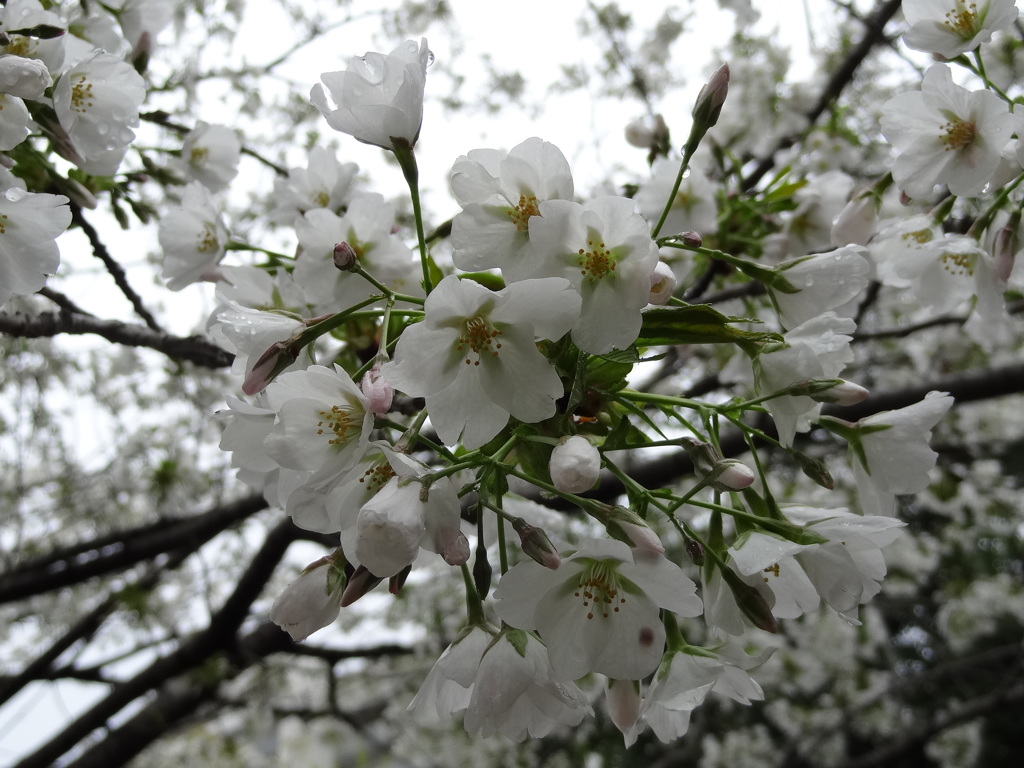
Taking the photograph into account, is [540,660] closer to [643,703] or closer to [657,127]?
[643,703]

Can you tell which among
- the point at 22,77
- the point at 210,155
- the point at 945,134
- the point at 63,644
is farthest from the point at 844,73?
the point at 63,644

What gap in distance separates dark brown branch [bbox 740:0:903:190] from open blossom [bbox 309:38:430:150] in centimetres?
222

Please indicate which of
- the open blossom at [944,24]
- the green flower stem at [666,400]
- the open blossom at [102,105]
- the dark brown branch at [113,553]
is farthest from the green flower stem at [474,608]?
the dark brown branch at [113,553]

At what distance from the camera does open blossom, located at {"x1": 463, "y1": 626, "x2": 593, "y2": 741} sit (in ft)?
3.05

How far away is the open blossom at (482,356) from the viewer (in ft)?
2.87

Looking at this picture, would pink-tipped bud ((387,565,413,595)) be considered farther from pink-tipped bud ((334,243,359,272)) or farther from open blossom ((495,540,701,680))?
pink-tipped bud ((334,243,359,272))

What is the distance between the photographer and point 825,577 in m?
0.94

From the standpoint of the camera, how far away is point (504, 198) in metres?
1.03

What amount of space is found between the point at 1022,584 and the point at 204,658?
25.1ft

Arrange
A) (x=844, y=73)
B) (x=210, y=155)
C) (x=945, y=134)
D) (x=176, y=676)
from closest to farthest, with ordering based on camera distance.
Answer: (x=945, y=134) < (x=210, y=155) < (x=176, y=676) < (x=844, y=73)

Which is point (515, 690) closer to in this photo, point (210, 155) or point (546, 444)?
point (546, 444)

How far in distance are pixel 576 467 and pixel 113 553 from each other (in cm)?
310

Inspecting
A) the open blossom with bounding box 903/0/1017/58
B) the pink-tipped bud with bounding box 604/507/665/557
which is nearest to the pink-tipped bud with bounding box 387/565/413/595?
the pink-tipped bud with bounding box 604/507/665/557

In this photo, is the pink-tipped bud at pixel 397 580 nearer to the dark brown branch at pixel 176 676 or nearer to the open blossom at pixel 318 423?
the open blossom at pixel 318 423
